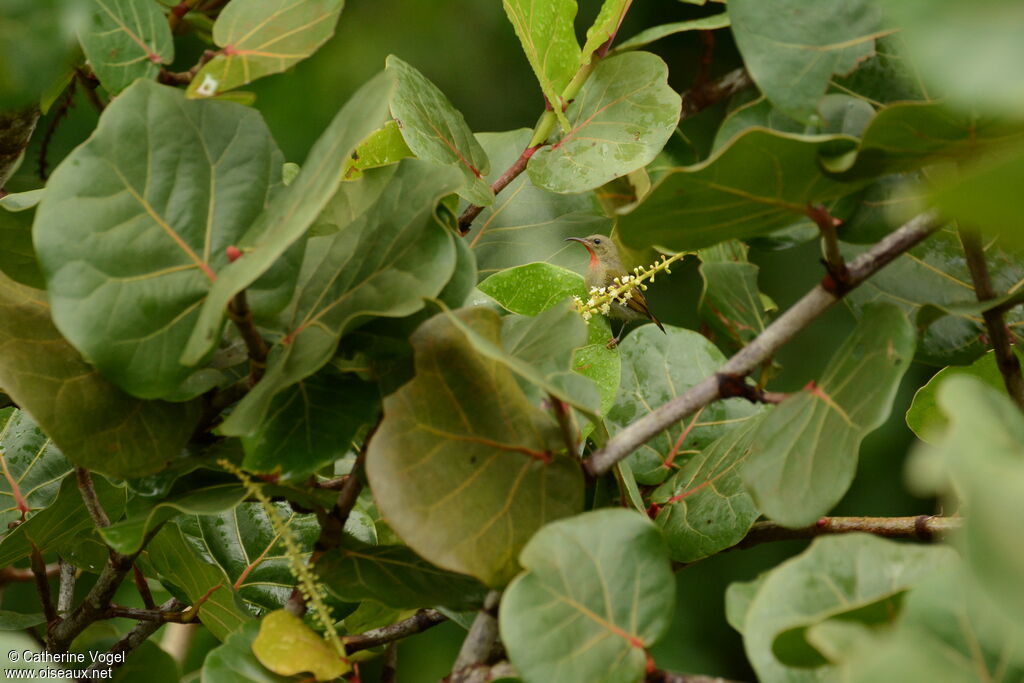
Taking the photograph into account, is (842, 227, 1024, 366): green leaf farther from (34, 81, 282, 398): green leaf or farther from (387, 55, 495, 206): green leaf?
(34, 81, 282, 398): green leaf

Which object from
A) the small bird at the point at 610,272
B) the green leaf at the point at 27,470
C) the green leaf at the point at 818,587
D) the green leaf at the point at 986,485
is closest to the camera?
the green leaf at the point at 986,485

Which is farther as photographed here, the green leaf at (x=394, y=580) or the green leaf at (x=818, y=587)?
the green leaf at (x=394, y=580)

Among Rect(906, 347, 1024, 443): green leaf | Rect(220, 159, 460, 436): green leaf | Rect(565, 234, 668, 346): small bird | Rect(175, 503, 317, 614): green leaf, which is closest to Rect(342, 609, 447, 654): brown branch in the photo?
Rect(175, 503, 317, 614): green leaf

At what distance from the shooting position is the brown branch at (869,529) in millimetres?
715

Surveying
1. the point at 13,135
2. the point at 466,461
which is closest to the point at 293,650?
the point at 466,461

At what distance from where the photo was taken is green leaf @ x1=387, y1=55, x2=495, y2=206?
77cm

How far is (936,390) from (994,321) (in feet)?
0.73

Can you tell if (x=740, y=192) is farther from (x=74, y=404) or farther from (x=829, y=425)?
(x=74, y=404)

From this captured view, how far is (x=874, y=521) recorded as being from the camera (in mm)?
747

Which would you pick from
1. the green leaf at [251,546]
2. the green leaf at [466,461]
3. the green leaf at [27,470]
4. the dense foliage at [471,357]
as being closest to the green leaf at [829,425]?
the dense foliage at [471,357]

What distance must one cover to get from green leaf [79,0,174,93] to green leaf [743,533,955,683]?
54cm

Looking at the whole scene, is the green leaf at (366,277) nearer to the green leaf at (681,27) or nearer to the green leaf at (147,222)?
the green leaf at (147,222)

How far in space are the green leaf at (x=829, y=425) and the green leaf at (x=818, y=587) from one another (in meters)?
0.04

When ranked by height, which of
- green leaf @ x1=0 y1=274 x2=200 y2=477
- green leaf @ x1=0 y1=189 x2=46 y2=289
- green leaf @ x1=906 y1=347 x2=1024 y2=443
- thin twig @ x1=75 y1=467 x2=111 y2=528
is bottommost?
green leaf @ x1=906 y1=347 x2=1024 y2=443
